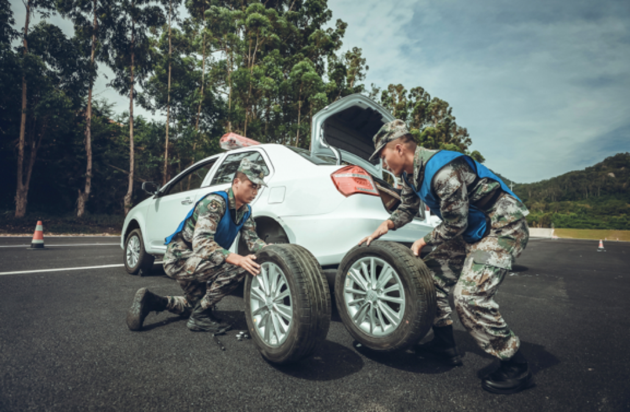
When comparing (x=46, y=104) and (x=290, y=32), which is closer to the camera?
(x=46, y=104)

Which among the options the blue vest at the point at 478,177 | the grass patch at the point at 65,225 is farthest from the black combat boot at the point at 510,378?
the grass patch at the point at 65,225

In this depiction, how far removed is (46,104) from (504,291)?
2094cm

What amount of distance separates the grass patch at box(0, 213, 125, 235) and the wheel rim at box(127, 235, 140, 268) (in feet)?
39.5

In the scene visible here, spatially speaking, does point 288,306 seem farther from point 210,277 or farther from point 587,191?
point 587,191

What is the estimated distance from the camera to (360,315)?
2277mm

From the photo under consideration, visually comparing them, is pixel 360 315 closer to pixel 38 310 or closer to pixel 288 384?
pixel 288 384

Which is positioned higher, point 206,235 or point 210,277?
point 206,235

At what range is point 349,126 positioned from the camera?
420cm

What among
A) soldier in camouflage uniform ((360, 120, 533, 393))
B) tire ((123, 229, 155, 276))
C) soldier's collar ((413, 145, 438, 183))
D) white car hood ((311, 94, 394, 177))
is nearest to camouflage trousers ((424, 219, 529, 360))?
soldier in camouflage uniform ((360, 120, 533, 393))

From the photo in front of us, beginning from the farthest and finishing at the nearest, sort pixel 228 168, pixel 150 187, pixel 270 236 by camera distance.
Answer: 1. pixel 150 187
2. pixel 228 168
3. pixel 270 236

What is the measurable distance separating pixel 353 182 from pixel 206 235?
47.0 inches

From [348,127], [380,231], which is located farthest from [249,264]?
[348,127]

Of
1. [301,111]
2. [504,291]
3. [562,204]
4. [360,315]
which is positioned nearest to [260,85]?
[301,111]

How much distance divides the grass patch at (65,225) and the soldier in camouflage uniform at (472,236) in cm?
1659
